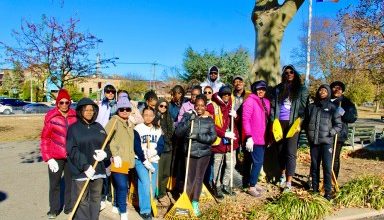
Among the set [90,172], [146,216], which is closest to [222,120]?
[146,216]

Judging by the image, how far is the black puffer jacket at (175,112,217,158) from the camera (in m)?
5.43

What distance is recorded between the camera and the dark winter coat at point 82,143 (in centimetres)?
457

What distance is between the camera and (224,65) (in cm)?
2852

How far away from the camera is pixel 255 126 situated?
6.24 metres

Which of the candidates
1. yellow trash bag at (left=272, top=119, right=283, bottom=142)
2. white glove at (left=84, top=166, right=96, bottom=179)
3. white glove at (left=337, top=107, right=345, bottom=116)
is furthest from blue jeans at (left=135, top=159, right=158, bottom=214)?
white glove at (left=337, top=107, right=345, bottom=116)

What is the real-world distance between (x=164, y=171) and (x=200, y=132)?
1.16m

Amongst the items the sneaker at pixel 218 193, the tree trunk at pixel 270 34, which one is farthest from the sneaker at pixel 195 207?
the tree trunk at pixel 270 34

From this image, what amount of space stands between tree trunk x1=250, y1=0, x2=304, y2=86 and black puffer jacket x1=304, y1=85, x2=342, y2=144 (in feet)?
8.69

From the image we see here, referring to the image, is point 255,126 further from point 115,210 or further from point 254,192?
point 115,210

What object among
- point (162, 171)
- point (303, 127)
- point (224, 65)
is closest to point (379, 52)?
point (303, 127)

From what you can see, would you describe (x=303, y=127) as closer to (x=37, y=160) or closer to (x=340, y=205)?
(x=340, y=205)

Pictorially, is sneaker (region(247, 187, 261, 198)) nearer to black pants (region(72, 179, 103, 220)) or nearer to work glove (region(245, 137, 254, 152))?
work glove (region(245, 137, 254, 152))

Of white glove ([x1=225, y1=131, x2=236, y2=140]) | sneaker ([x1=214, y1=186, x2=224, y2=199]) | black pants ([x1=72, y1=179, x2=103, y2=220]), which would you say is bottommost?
sneaker ([x1=214, y1=186, x2=224, y2=199])

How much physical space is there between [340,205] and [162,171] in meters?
2.96
